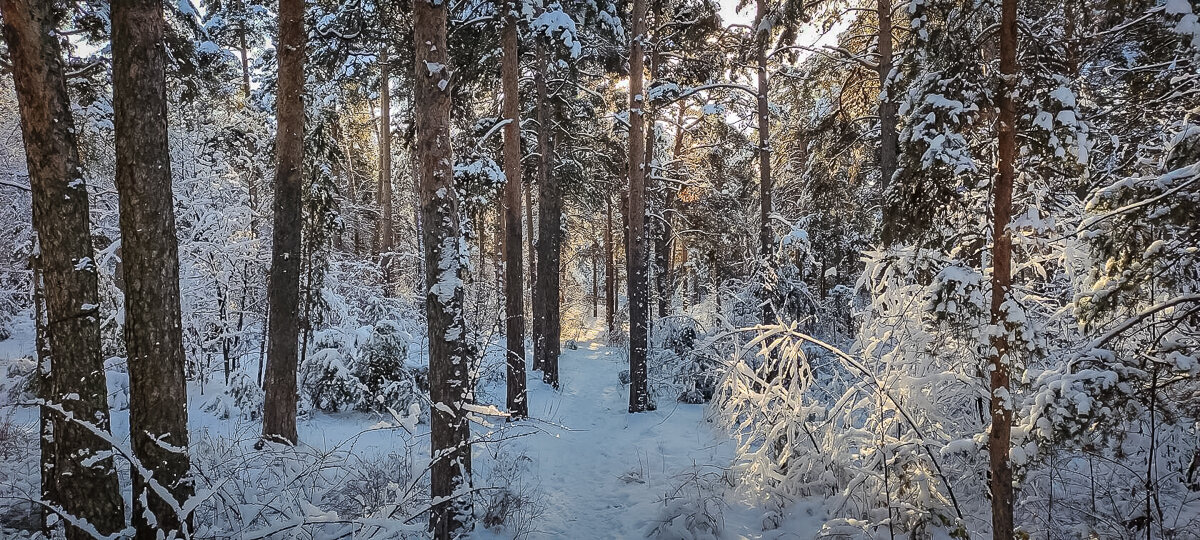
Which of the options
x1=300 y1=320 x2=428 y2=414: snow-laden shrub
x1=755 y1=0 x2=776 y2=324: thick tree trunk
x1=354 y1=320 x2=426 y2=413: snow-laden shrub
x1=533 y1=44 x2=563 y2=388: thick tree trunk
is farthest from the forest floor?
x1=755 y1=0 x2=776 y2=324: thick tree trunk

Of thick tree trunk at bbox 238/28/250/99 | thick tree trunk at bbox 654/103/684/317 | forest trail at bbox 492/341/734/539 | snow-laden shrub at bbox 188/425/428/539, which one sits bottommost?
forest trail at bbox 492/341/734/539

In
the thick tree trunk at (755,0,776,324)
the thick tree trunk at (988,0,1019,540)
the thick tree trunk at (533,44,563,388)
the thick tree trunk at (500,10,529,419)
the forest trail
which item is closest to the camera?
the thick tree trunk at (988,0,1019,540)

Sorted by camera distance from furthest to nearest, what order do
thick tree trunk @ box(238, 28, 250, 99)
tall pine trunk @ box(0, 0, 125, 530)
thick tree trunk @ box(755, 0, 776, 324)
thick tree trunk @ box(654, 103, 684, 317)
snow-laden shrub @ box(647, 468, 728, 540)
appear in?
1. thick tree trunk @ box(654, 103, 684, 317)
2. thick tree trunk @ box(238, 28, 250, 99)
3. thick tree trunk @ box(755, 0, 776, 324)
4. snow-laden shrub @ box(647, 468, 728, 540)
5. tall pine trunk @ box(0, 0, 125, 530)

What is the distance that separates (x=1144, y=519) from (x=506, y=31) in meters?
11.1

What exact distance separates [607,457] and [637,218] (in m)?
4.73

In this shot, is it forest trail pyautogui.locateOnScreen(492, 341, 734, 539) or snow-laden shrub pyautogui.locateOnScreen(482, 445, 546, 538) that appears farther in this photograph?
forest trail pyautogui.locateOnScreen(492, 341, 734, 539)

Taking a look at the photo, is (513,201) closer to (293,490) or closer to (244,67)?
(293,490)

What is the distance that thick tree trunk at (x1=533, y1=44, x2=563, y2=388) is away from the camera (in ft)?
42.2

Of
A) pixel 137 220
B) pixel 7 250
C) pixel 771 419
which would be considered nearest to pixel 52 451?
pixel 137 220

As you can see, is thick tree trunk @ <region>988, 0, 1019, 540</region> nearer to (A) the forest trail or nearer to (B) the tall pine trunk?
(A) the forest trail

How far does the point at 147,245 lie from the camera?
4.09 meters

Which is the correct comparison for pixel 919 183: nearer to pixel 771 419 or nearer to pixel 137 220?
pixel 771 419

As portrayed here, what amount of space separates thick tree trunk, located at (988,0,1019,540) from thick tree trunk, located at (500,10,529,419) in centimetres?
761

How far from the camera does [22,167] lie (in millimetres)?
17672
